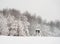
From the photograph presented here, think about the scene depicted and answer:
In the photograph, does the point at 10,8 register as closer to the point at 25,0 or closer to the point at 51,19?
the point at 25,0

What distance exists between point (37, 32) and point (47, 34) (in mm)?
171

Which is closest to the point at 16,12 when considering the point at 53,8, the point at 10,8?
the point at 10,8

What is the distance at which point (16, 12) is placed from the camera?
1.51m

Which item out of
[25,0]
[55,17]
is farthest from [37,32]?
[25,0]

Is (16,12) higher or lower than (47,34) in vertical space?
higher

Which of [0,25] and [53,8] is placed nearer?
[0,25]

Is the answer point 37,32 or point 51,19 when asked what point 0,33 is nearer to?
point 37,32
